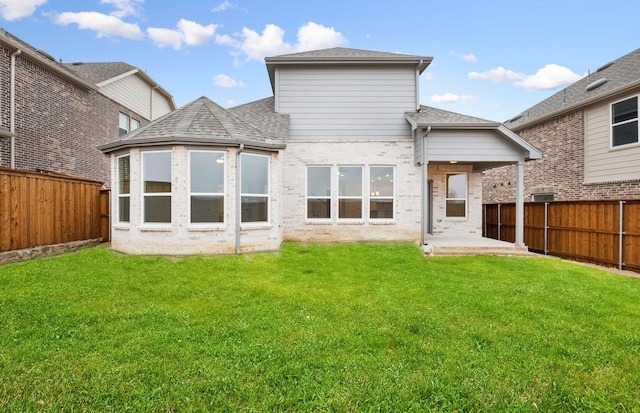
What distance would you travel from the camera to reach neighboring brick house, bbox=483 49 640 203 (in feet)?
36.6

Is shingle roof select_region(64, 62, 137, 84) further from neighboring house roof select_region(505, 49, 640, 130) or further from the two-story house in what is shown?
neighboring house roof select_region(505, 49, 640, 130)

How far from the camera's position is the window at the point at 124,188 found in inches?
352

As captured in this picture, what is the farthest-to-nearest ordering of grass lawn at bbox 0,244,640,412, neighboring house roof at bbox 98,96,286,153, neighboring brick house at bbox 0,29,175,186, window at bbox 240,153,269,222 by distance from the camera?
A: 1. neighboring brick house at bbox 0,29,175,186
2. window at bbox 240,153,269,222
3. neighboring house roof at bbox 98,96,286,153
4. grass lawn at bbox 0,244,640,412

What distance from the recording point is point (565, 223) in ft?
34.0

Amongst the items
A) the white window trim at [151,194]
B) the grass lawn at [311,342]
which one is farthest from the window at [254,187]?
the grass lawn at [311,342]

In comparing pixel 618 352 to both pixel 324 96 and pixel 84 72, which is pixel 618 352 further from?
pixel 84 72

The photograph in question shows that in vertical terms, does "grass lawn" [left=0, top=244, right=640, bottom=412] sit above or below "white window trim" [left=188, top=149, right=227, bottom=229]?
below

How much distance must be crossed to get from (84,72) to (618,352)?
2222 cm

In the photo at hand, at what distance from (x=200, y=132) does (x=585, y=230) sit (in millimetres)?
11797

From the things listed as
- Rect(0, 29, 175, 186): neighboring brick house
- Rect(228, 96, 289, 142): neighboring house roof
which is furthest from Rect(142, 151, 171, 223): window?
Rect(0, 29, 175, 186): neighboring brick house

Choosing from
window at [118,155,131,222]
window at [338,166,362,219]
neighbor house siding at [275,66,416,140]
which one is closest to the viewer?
window at [118,155,131,222]

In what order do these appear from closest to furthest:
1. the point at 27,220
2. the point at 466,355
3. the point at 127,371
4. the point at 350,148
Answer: the point at 127,371
the point at 466,355
the point at 27,220
the point at 350,148

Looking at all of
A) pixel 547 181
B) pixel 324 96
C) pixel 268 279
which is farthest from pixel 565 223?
pixel 268 279

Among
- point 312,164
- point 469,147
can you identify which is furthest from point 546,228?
point 312,164
